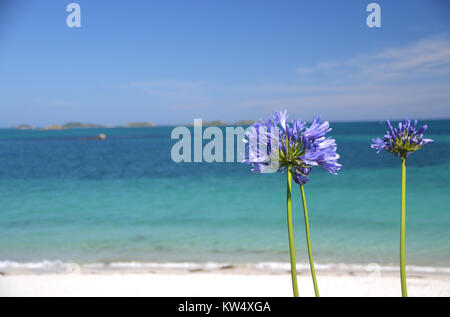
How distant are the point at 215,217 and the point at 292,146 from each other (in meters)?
9.85

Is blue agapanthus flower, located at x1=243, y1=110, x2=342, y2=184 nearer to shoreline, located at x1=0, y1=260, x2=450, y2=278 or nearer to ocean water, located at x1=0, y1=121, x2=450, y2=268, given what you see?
shoreline, located at x1=0, y1=260, x2=450, y2=278

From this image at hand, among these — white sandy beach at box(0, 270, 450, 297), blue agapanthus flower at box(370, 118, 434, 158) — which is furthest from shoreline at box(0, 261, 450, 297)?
blue agapanthus flower at box(370, 118, 434, 158)

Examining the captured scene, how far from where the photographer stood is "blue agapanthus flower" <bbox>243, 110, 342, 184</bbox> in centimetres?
143

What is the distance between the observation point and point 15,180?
60.5 feet

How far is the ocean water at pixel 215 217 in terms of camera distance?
747 cm

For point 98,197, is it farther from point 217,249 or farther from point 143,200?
point 217,249

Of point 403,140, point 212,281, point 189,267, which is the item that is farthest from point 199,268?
point 403,140

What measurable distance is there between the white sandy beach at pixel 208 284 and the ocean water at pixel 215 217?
1179mm

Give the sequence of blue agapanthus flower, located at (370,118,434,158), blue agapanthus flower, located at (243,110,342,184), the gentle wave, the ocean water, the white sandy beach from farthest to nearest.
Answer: the ocean water < the gentle wave < the white sandy beach < blue agapanthus flower, located at (370,118,434,158) < blue agapanthus flower, located at (243,110,342,184)

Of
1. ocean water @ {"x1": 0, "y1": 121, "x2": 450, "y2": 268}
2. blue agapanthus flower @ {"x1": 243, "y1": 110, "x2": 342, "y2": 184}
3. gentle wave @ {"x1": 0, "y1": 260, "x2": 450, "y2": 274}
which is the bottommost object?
gentle wave @ {"x1": 0, "y1": 260, "x2": 450, "y2": 274}

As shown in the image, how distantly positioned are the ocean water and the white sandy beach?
1.18m

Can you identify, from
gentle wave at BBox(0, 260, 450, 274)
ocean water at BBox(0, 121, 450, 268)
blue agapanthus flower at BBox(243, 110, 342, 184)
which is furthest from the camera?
ocean water at BBox(0, 121, 450, 268)
